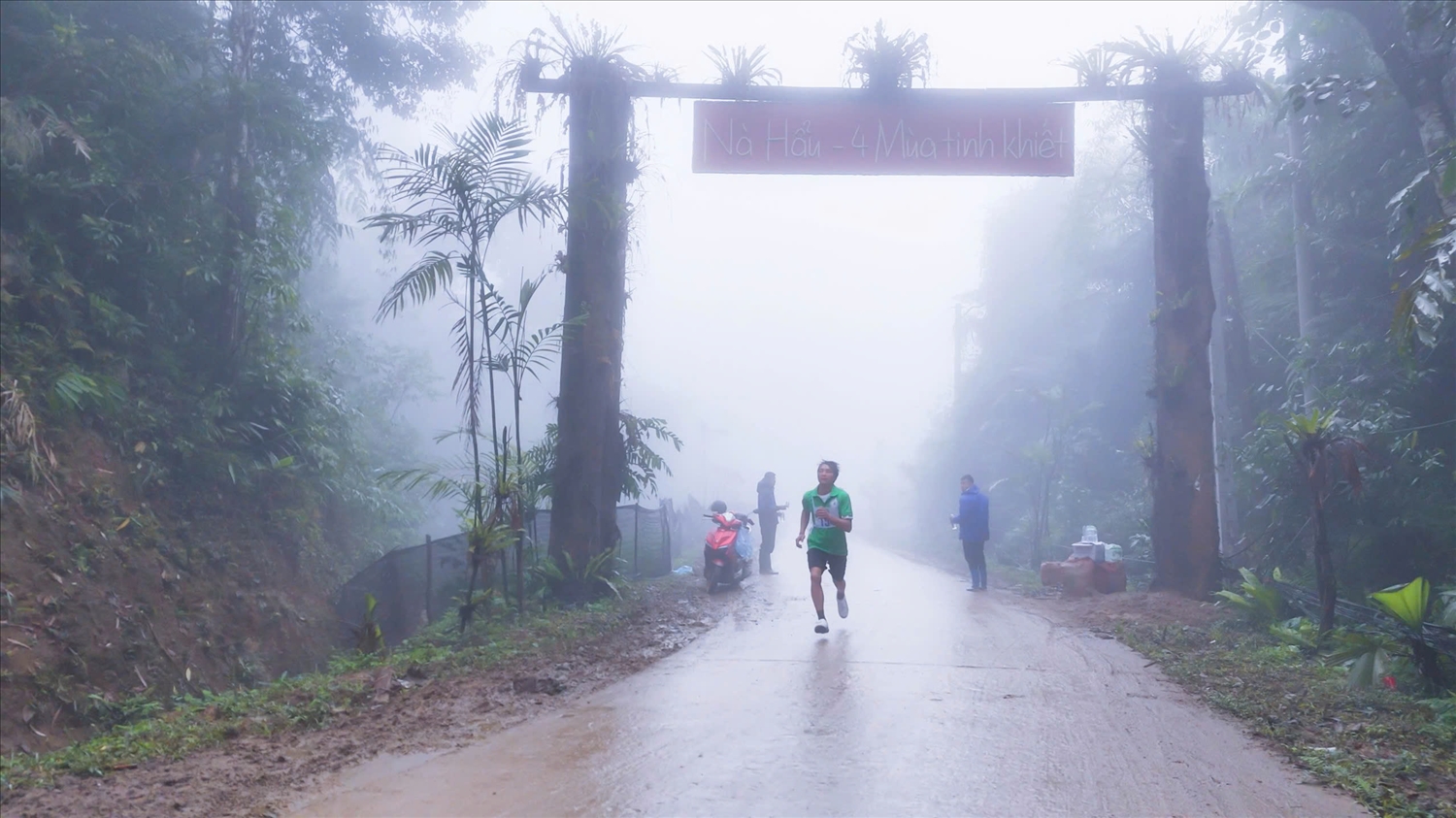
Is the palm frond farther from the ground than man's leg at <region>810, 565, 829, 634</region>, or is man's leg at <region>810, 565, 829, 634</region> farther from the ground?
the palm frond

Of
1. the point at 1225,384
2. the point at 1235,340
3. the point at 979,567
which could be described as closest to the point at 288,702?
the point at 979,567

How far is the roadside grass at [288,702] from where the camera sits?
18.9 feet

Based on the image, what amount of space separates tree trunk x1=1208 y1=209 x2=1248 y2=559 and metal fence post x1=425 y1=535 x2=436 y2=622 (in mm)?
9991

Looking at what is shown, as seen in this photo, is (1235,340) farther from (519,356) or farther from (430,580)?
(430,580)

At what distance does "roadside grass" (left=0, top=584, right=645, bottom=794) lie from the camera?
576 centimetres

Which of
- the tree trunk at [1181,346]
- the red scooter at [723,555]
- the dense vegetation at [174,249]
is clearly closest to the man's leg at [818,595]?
the red scooter at [723,555]

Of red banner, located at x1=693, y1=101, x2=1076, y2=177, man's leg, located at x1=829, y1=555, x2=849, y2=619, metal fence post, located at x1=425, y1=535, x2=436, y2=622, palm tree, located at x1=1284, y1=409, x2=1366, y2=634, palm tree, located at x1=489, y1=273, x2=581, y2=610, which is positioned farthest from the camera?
red banner, located at x1=693, y1=101, x2=1076, y2=177

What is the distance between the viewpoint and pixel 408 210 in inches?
386

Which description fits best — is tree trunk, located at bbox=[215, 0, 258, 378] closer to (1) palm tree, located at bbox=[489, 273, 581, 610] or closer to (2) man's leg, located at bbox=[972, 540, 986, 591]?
(1) palm tree, located at bbox=[489, 273, 581, 610]

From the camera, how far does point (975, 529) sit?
48.4 ft

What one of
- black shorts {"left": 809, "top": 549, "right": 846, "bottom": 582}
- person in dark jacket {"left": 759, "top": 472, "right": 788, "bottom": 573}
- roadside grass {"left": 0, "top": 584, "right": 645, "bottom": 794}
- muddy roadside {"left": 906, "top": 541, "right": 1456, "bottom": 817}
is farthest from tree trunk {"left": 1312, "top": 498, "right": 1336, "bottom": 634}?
person in dark jacket {"left": 759, "top": 472, "right": 788, "bottom": 573}

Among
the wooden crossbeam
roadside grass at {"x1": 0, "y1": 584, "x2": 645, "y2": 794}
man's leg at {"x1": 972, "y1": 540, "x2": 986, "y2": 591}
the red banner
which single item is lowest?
roadside grass at {"x1": 0, "y1": 584, "x2": 645, "y2": 794}

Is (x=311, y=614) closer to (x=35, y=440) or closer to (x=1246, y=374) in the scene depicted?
(x=35, y=440)

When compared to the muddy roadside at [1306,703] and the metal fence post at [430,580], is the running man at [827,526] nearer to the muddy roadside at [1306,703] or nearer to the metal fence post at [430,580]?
the muddy roadside at [1306,703]
